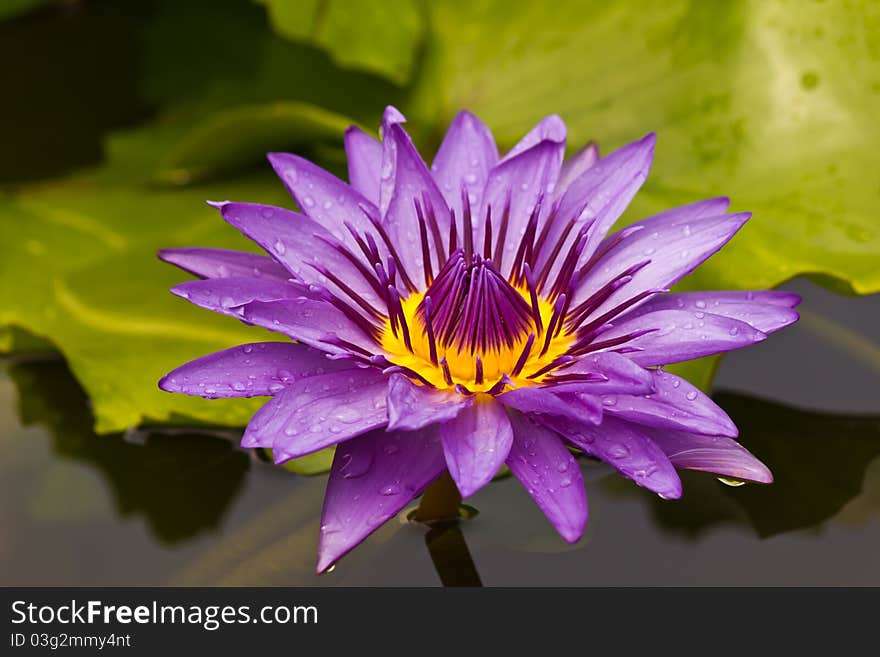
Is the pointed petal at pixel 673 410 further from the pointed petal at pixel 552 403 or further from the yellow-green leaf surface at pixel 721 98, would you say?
the yellow-green leaf surface at pixel 721 98

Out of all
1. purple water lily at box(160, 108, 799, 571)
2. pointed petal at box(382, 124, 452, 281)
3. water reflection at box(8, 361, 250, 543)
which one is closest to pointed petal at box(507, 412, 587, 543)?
purple water lily at box(160, 108, 799, 571)

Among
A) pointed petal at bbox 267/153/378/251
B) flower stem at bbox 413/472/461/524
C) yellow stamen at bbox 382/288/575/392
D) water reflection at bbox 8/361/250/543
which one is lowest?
water reflection at bbox 8/361/250/543

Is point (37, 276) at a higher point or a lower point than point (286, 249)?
lower

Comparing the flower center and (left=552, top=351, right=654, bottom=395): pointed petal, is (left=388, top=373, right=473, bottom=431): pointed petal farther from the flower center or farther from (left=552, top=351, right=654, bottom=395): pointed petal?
(left=552, top=351, right=654, bottom=395): pointed petal

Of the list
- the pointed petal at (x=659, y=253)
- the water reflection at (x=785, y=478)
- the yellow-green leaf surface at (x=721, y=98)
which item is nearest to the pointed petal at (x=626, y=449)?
the pointed petal at (x=659, y=253)
